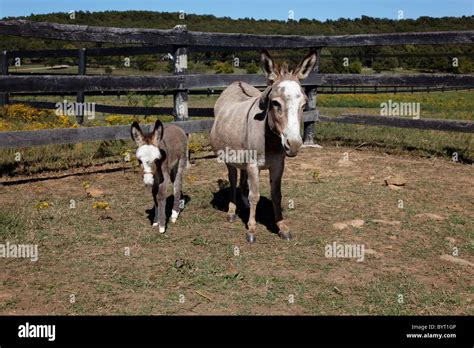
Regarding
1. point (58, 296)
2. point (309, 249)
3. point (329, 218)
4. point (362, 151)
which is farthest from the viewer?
point (362, 151)

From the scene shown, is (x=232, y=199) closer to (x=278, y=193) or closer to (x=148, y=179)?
(x=278, y=193)

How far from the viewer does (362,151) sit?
32.6 ft

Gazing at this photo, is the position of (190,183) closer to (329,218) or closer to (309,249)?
(329,218)

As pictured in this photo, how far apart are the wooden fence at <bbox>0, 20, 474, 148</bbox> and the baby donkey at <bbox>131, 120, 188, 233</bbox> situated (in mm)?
2112

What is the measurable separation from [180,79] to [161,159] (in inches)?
132

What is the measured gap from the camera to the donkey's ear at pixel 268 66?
4.67 meters

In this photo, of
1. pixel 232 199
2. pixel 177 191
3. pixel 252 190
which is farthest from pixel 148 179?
pixel 232 199

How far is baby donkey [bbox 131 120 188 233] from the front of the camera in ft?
15.8

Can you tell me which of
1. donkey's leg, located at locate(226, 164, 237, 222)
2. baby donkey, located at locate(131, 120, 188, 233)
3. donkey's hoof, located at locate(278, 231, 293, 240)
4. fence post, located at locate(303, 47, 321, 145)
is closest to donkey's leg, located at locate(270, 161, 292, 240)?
donkey's hoof, located at locate(278, 231, 293, 240)

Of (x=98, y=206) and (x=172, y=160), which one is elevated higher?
(x=172, y=160)

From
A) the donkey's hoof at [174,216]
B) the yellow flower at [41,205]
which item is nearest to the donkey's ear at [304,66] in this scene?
the donkey's hoof at [174,216]

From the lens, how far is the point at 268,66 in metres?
4.73
